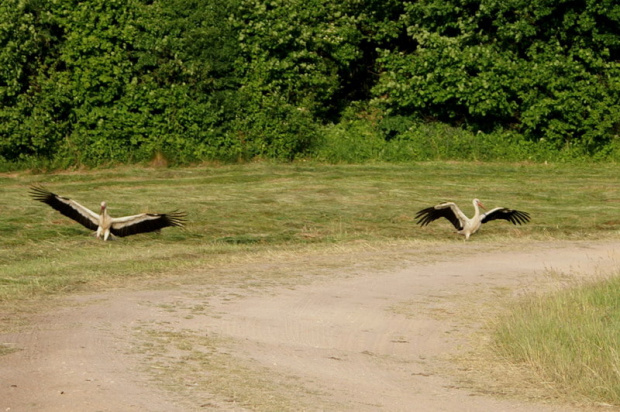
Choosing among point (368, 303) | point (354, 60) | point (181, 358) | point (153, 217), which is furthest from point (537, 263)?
point (354, 60)

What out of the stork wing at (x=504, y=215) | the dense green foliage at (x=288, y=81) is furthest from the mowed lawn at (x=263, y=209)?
the dense green foliage at (x=288, y=81)

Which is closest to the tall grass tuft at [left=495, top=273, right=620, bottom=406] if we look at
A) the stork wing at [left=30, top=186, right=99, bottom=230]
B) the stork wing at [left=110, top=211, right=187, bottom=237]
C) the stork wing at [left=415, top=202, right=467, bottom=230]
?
the stork wing at [left=415, top=202, right=467, bottom=230]

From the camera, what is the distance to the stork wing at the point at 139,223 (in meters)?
14.9

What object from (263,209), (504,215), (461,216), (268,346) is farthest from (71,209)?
(504,215)

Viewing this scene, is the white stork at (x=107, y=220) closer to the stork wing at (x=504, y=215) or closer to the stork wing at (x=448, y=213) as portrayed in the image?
the stork wing at (x=448, y=213)

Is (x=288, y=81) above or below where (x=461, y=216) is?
above

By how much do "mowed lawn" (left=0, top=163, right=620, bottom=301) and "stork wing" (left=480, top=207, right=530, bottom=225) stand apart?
0.28 meters

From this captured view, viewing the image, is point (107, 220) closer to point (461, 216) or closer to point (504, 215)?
point (461, 216)

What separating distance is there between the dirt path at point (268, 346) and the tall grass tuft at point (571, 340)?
0.43m

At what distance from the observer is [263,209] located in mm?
19469

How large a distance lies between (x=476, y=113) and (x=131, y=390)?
20648mm

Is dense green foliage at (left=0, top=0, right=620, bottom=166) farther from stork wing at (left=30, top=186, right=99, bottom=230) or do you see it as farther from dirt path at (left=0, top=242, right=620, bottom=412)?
dirt path at (left=0, top=242, right=620, bottom=412)

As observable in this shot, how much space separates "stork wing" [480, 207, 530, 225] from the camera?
54.0 ft

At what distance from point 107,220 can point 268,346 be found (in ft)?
21.0
